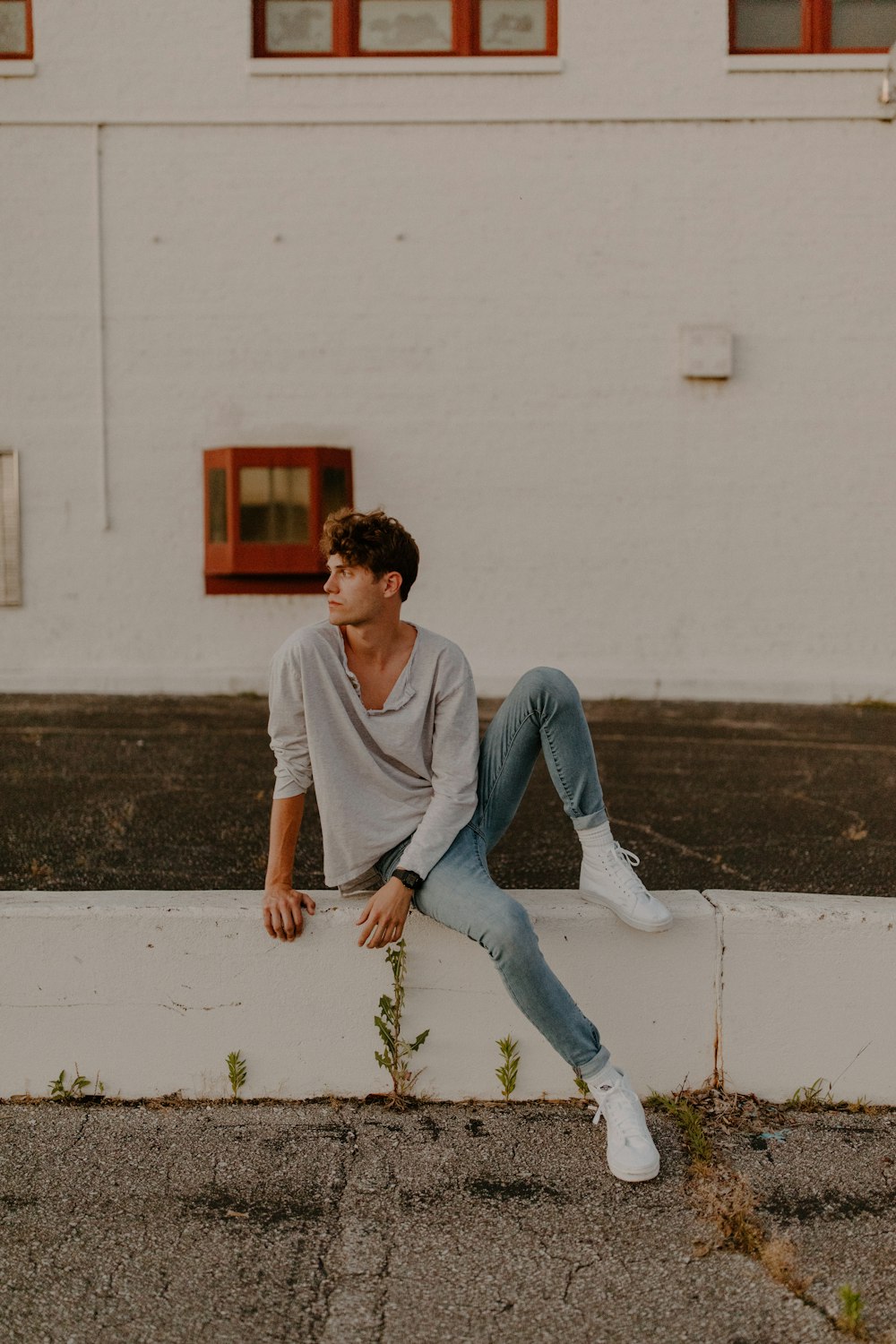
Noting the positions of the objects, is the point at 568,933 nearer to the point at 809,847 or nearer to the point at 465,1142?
the point at 465,1142

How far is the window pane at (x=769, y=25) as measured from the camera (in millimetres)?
9883

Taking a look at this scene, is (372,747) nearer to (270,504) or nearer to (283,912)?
(283,912)

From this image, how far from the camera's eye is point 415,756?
331 cm

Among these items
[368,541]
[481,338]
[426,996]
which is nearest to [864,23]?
[481,338]

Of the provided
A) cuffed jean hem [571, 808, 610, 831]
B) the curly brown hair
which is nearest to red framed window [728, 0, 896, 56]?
the curly brown hair

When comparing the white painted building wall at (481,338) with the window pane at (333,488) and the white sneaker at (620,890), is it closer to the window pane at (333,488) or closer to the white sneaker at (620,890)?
the window pane at (333,488)

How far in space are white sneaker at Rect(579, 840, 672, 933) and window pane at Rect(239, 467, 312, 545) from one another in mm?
7019

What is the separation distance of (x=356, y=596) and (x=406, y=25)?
27.5ft

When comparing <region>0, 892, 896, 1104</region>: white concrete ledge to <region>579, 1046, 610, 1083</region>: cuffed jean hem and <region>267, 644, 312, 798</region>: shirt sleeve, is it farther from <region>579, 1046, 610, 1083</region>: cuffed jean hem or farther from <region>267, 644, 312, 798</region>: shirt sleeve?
<region>267, 644, 312, 798</region>: shirt sleeve

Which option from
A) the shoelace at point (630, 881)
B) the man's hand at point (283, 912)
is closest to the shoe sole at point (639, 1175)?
the shoelace at point (630, 881)

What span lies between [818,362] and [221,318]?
4.91 metres

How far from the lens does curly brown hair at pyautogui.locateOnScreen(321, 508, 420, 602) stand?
327 cm

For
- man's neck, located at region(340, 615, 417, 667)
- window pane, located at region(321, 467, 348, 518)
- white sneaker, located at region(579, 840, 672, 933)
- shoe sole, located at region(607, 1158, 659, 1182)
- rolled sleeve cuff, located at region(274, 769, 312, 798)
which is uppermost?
window pane, located at region(321, 467, 348, 518)

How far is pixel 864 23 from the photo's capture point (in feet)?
32.4
